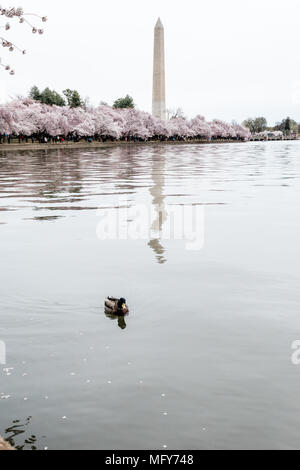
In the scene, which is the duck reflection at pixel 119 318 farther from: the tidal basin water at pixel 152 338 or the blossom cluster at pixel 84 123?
the blossom cluster at pixel 84 123

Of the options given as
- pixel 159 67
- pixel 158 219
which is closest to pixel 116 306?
pixel 158 219

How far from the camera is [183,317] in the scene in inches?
340

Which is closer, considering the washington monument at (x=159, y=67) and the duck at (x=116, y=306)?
the duck at (x=116, y=306)

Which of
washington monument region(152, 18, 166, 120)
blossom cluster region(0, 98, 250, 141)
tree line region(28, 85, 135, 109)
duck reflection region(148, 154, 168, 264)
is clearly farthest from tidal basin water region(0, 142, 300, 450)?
tree line region(28, 85, 135, 109)

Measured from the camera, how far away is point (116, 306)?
8508 mm

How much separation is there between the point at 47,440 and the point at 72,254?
313 inches

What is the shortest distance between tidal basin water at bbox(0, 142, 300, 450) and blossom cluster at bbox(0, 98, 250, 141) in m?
81.2

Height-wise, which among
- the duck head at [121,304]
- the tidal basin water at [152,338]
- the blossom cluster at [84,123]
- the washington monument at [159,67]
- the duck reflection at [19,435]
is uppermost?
the washington monument at [159,67]

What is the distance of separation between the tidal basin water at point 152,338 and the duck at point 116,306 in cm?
15

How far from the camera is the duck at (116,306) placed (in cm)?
847

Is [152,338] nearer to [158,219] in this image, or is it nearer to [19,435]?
[19,435]

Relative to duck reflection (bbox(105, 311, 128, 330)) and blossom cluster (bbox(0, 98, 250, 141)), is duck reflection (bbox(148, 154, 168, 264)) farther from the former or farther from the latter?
blossom cluster (bbox(0, 98, 250, 141))

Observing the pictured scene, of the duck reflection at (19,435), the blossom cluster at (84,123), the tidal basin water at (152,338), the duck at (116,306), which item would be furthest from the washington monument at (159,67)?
the duck reflection at (19,435)

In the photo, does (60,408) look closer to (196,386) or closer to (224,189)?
(196,386)
